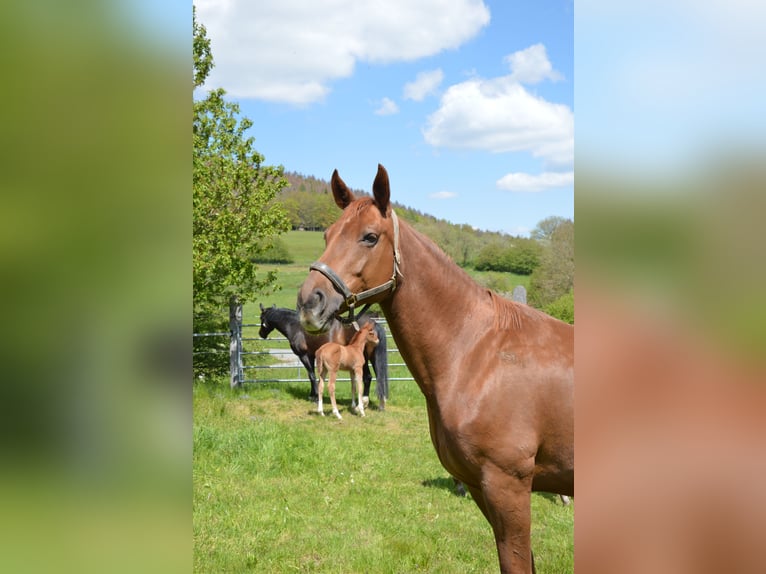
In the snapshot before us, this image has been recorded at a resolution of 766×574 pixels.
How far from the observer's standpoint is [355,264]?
8.70 feet

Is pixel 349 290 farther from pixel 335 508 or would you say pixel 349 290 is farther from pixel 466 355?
pixel 335 508

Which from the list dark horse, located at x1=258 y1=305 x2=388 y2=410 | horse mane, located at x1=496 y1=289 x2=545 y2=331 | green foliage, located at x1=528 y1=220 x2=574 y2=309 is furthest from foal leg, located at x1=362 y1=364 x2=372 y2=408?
horse mane, located at x1=496 y1=289 x2=545 y2=331

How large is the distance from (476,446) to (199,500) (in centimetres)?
382

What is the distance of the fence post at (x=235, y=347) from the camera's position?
→ 41.8 feet

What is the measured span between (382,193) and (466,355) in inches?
36.6

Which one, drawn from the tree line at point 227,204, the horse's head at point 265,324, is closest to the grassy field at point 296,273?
the horse's head at point 265,324

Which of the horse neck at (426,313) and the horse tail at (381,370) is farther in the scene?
the horse tail at (381,370)

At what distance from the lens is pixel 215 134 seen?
465 inches

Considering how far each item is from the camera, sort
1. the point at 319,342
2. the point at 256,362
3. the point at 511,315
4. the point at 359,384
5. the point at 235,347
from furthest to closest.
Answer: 1. the point at 256,362
2. the point at 235,347
3. the point at 319,342
4. the point at 359,384
5. the point at 511,315

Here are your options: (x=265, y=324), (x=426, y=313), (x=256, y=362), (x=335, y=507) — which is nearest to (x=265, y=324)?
(x=265, y=324)

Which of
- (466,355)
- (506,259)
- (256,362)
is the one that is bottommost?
(256,362)

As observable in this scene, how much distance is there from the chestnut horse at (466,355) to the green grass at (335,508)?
1.80 m

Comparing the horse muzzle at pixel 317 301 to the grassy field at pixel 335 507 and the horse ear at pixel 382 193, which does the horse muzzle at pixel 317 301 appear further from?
the grassy field at pixel 335 507

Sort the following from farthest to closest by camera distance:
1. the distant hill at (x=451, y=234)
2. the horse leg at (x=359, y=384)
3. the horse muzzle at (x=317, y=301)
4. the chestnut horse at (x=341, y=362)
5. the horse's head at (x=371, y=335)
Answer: the distant hill at (x=451, y=234), the horse's head at (x=371, y=335), the horse leg at (x=359, y=384), the chestnut horse at (x=341, y=362), the horse muzzle at (x=317, y=301)
